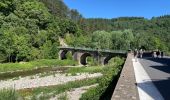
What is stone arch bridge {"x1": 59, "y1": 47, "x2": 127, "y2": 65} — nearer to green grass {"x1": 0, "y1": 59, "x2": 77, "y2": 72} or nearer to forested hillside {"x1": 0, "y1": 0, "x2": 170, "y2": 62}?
forested hillside {"x1": 0, "y1": 0, "x2": 170, "y2": 62}

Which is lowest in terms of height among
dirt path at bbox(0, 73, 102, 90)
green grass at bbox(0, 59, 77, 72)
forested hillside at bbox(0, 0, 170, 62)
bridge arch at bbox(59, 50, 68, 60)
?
dirt path at bbox(0, 73, 102, 90)

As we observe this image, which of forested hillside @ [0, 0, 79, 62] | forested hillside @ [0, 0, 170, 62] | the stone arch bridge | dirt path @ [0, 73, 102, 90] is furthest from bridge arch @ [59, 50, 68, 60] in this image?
→ dirt path @ [0, 73, 102, 90]

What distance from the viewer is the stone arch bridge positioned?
8494 centimetres

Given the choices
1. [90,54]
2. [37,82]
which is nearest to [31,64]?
[90,54]

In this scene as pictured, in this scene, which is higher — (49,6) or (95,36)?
(49,6)

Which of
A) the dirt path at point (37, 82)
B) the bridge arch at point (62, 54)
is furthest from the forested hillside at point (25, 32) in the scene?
the dirt path at point (37, 82)

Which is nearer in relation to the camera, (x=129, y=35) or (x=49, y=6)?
(x=129, y=35)

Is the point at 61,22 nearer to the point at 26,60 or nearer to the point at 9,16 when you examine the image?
the point at 9,16

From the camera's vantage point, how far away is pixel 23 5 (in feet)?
365

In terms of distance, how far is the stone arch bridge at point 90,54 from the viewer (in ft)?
279

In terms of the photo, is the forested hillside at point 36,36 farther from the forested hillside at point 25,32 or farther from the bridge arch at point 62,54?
the bridge arch at point 62,54

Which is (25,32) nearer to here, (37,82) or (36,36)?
(36,36)

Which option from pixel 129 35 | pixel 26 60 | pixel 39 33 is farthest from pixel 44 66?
pixel 129 35

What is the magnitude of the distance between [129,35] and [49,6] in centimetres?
4940
